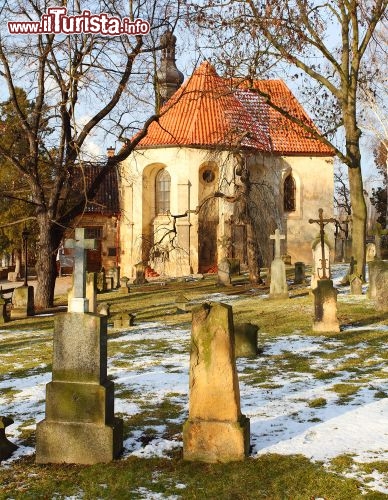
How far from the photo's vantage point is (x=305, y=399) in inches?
256

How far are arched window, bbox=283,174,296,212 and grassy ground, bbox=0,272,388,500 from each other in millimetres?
18280

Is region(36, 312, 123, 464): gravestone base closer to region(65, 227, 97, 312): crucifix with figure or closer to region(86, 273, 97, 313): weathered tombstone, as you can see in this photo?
region(65, 227, 97, 312): crucifix with figure

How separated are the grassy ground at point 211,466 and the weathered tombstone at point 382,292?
0.93ft

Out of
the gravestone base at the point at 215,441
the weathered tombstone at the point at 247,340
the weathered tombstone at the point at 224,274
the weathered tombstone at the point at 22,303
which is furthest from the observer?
the weathered tombstone at the point at 224,274

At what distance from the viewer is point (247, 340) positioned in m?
8.85

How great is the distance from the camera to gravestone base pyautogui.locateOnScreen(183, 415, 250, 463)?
192 inches

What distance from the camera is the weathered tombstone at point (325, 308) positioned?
10.3 meters

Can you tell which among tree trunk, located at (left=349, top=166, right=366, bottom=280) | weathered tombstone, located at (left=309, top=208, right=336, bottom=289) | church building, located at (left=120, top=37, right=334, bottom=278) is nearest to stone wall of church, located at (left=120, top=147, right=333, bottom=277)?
church building, located at (left=120, top=37, right=334, bottom=278)

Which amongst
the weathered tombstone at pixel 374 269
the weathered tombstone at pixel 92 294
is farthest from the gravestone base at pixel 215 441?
the weathered tombstone at pixel 374 269

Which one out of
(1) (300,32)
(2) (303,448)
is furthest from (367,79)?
(2) (303,448)

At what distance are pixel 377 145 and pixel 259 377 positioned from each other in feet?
Result: 115

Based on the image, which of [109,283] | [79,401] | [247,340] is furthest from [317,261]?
[79,401]

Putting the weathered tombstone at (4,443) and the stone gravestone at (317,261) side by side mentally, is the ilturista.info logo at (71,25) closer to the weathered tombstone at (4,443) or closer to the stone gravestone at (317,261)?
the stone gravestone at (317,261)

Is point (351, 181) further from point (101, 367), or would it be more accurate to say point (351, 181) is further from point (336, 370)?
point (101, 367)
